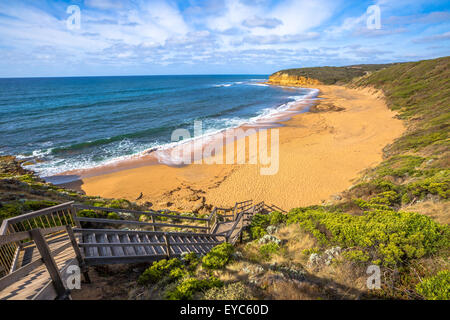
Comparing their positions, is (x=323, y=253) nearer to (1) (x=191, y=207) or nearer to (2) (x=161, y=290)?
(2) (x=161, y=290)

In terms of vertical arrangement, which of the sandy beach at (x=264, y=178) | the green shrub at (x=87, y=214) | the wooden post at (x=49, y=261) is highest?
the wooden post at (x=49, y=261)

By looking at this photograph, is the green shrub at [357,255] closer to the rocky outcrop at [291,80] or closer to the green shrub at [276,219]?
the green shrub at [276,219]

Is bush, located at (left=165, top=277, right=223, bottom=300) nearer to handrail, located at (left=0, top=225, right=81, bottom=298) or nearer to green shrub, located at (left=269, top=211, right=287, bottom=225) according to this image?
handrail, located at (left=0, top=225, right=81, bottom=298)

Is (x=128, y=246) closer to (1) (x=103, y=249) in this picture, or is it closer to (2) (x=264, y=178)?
(1) (x=103, y=249)

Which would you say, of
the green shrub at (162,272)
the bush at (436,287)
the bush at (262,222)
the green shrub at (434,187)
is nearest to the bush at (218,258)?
the green shrub at (162,272)

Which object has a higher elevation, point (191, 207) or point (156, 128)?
point (156, 128)
